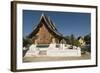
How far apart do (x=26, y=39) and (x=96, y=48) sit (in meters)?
0.74

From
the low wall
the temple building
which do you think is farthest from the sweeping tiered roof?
the low wall

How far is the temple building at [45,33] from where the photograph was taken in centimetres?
200

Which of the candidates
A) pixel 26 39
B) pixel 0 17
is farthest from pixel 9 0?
pixel 26 39

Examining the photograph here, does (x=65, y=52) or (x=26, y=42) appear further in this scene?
(x=65, y=52)

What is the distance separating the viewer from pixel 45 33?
2.03 m

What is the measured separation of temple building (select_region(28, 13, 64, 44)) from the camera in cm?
200

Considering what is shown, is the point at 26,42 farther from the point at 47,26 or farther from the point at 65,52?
the point at 65,52

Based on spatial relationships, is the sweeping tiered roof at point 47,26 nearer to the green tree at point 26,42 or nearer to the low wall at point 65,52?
the green tree at point 26,42

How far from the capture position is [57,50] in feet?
6.82

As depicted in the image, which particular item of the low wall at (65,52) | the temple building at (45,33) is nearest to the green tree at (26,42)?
the temple building at (45,33)

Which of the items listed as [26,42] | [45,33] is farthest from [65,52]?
[26,42]

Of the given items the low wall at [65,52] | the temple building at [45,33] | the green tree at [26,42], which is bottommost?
the low wall at [65,52]

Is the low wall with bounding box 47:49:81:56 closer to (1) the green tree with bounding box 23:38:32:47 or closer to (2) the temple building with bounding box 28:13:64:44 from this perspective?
(2) the temple building with bounding box 28:13:64:44

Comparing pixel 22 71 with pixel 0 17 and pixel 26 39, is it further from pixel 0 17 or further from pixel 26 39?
pixel 0 17
